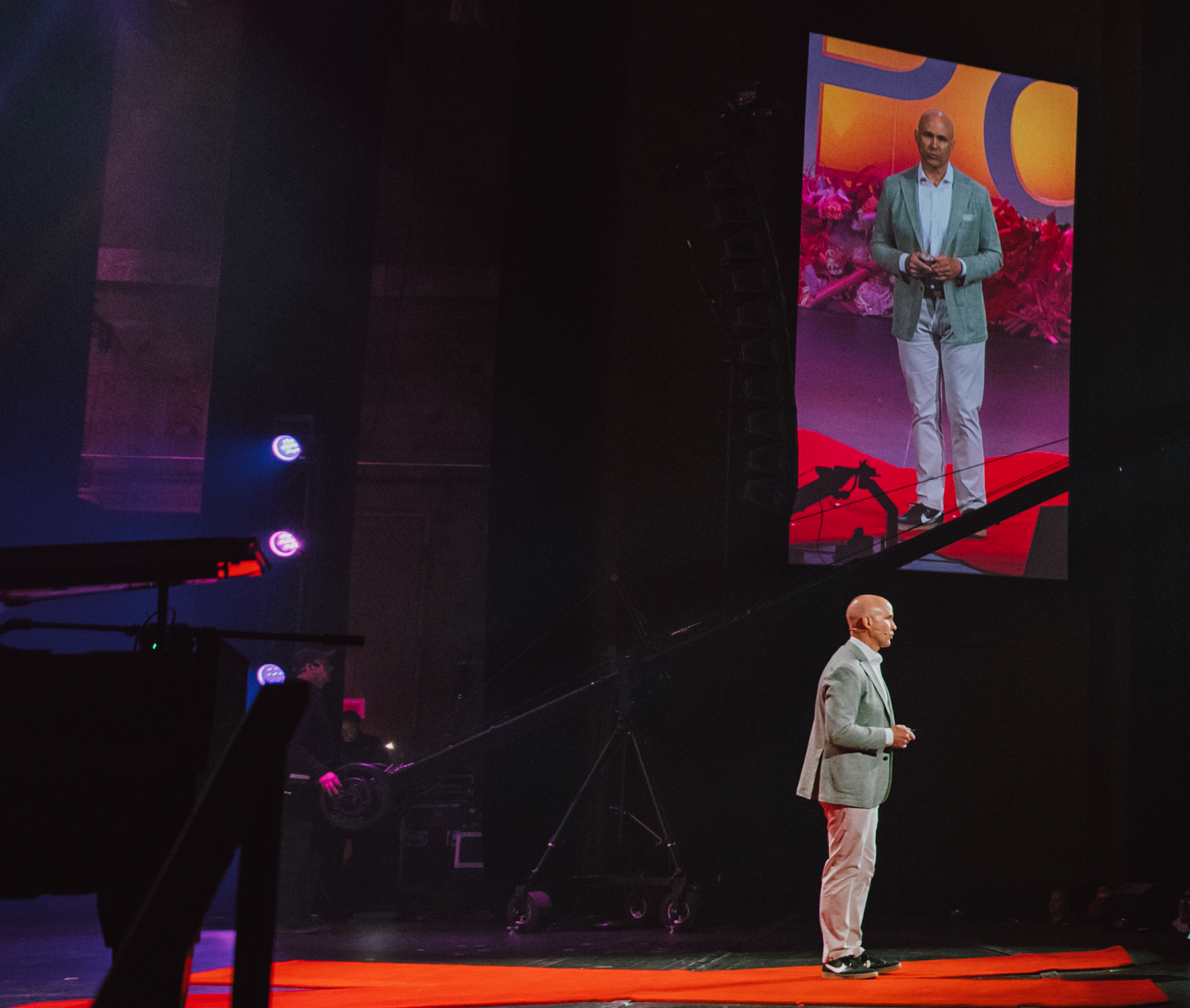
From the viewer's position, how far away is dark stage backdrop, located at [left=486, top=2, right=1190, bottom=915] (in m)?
7.50

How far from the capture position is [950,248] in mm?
7934

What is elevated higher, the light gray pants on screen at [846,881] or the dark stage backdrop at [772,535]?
the dark stage backdrop at [772,535]

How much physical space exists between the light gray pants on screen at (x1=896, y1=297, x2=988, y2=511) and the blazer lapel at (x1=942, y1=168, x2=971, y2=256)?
0.43 m

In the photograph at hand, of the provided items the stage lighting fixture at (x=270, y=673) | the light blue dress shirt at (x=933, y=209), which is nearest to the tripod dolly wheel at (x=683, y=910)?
the stage lighting fixture at (x=270, y=673)

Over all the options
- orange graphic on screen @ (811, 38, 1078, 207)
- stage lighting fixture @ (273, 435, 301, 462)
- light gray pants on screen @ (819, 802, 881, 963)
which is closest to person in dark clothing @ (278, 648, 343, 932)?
stage lighting fixture @ (273, 435, 301, 462)

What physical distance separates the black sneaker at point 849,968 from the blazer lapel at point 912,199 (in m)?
5.03

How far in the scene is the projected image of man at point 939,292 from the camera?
25.4 ft

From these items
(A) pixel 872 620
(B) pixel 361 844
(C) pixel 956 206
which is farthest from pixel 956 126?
(B) pixel 361 844

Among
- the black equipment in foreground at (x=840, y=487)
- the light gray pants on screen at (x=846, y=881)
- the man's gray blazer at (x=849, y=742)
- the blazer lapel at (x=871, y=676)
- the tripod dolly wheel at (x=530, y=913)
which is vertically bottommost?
the tripod dolly wheel at (x=530, y=913)

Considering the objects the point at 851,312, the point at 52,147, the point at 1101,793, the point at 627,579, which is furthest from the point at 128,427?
the point at 1101,793

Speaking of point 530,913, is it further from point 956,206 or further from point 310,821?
point 956,206

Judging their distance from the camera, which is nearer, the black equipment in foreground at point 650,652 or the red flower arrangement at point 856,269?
the black equipment in foreground at point 650,652

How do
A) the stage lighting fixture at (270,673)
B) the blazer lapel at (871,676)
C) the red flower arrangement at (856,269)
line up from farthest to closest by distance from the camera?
the red flower arrangement at (856,269) < the stage lighting fixture at (270,673) < the blazer lapel at (871,676)

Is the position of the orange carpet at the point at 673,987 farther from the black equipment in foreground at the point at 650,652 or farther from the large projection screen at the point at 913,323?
the large projection screen at the point at 913,323
